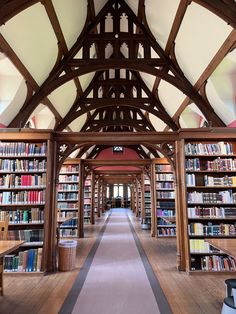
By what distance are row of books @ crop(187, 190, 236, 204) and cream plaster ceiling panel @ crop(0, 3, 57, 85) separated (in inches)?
168

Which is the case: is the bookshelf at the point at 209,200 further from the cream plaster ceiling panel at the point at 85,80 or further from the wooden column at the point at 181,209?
the cream plaster ceiling panel at the point at 85,80

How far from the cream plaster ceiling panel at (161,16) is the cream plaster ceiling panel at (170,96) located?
1191mm

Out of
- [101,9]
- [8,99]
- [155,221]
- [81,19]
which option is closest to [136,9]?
[101,9]

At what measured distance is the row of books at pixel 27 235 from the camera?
459cm

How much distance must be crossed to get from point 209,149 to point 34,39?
4.18 metres

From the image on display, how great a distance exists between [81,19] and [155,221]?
6.61 meters

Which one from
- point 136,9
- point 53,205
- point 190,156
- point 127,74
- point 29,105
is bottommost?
point 53,205

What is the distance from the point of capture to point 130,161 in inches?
404

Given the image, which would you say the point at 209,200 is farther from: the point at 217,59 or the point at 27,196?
the point at 27,196

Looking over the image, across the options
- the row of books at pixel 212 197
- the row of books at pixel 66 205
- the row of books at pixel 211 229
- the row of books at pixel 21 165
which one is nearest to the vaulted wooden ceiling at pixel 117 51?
the row of books at pixel 21 165

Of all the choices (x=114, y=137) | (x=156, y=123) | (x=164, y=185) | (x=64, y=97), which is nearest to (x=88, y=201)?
(x=164, y=185)

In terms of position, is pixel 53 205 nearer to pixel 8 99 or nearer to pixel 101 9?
pixel 8 99

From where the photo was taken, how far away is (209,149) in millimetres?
4984

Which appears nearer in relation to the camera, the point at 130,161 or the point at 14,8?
the point at 14,8
